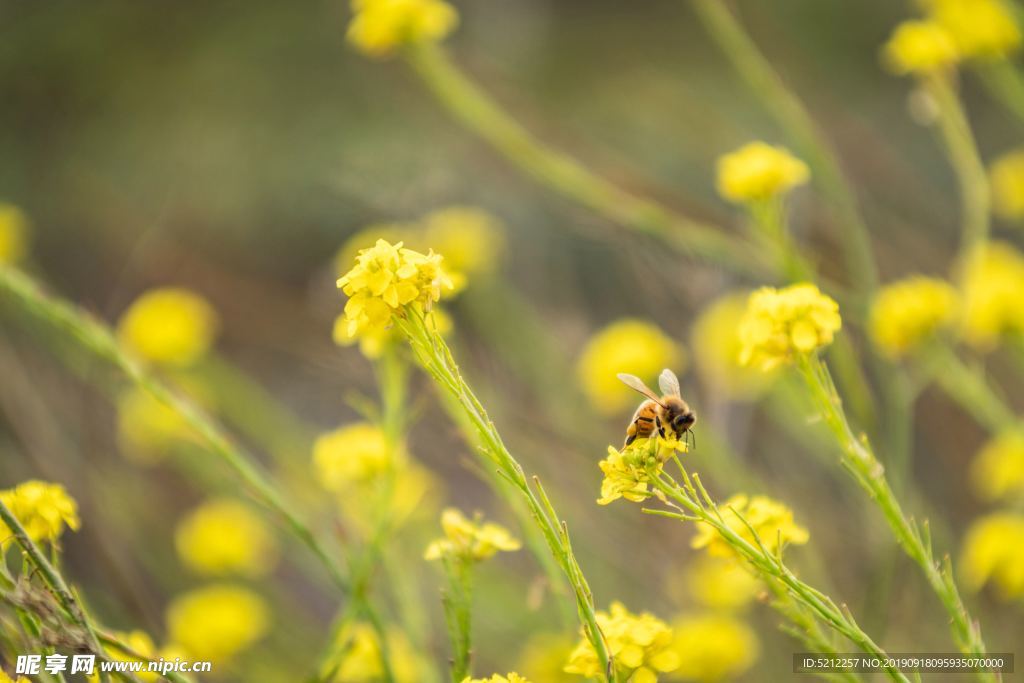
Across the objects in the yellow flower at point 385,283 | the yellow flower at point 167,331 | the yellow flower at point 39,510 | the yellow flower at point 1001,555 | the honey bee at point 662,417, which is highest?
the yellow flower at point 167,331

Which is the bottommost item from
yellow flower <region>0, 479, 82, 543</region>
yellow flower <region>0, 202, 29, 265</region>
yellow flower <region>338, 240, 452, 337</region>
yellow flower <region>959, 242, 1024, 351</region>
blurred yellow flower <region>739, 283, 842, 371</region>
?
yellow flower <region>0, 479, 82, 543</region>

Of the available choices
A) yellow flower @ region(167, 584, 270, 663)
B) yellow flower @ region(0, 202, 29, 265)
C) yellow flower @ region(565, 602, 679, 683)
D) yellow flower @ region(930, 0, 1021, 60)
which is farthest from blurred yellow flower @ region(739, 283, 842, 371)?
yellow flower @ region(0, 202, 29, 265)

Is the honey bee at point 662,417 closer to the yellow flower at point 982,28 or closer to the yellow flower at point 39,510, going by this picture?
the yellow flower at point 39,510

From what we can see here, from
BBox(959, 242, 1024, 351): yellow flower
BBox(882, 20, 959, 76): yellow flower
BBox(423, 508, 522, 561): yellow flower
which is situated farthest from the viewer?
BBox(882, 20, 959, 76): yellow flower

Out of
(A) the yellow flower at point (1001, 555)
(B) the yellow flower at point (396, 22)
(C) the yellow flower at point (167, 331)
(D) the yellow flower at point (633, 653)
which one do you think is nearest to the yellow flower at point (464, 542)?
(D) the yellow flower at point (633, 653)

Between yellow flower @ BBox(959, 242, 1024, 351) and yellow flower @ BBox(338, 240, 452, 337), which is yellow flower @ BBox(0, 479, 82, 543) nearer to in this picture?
yellow flower @ BBox(338, 240, 452, 337)

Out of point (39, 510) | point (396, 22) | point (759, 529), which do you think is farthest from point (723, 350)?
point (39, 510)
